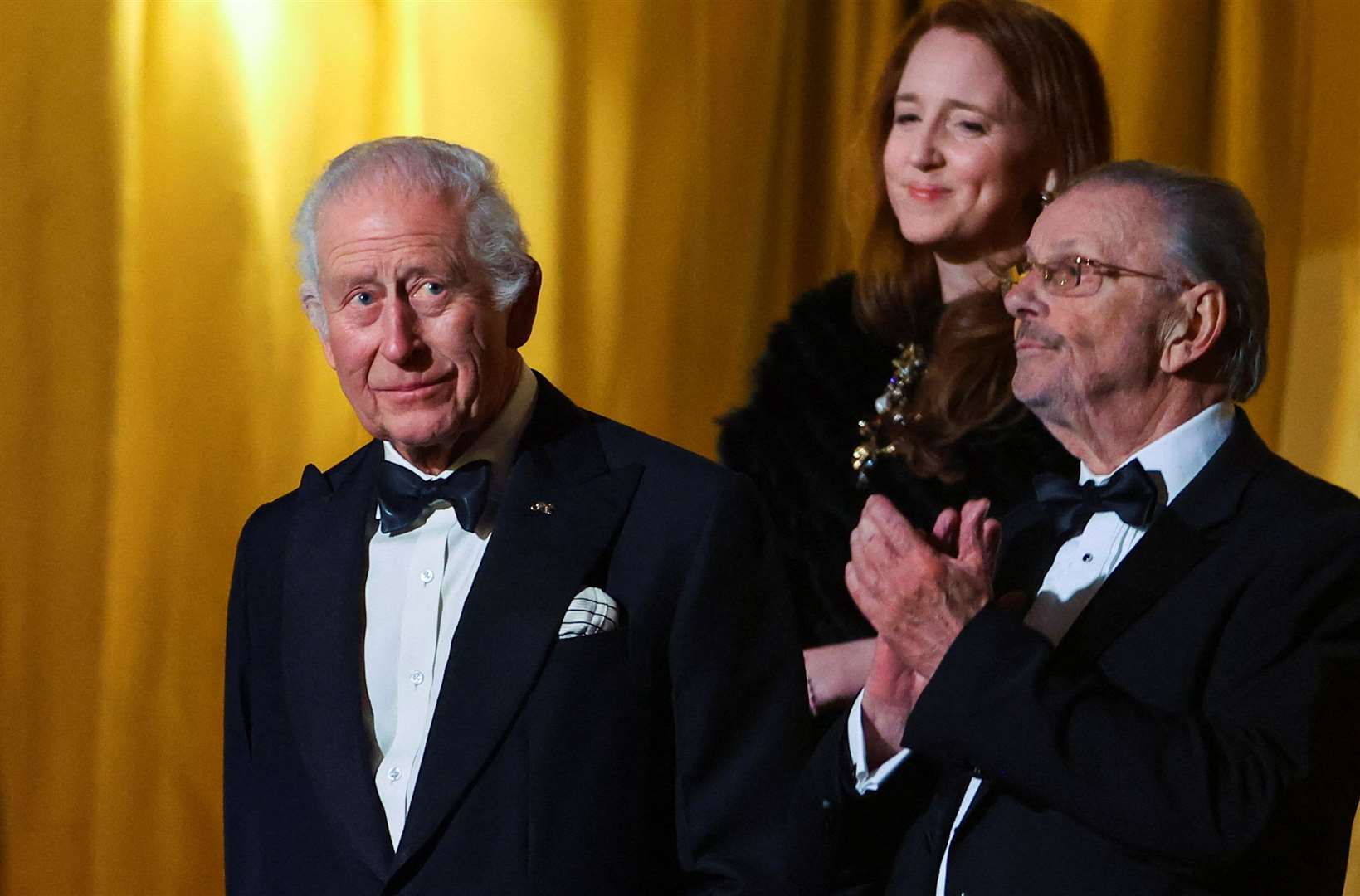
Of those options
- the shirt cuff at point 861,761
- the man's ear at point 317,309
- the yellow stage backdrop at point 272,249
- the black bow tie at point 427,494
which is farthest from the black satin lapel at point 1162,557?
the yellow stage backdrop at point 272,249

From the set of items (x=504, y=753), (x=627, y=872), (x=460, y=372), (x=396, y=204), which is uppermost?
(x=396, y=204)

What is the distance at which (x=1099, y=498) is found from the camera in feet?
5.53

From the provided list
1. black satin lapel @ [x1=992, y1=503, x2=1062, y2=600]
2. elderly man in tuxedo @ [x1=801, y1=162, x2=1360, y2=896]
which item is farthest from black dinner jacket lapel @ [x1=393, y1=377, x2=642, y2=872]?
black satin lapel @ [x1=992, y1=503, x2=1062, y2=600]

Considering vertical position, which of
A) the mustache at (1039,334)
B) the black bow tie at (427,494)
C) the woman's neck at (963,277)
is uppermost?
the mustache at (1039,334)

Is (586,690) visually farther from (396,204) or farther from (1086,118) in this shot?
(1086,118)

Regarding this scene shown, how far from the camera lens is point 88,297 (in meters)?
3.11

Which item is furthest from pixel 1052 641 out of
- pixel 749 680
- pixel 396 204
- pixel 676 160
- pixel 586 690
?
pixel 676 160

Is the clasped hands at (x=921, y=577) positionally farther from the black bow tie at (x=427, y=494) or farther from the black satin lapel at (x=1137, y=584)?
the black bow tie at (x=427, y=494)

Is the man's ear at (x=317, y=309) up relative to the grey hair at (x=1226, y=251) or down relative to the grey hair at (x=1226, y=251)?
down

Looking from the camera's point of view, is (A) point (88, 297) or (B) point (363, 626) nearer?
(B) point (363, 626)

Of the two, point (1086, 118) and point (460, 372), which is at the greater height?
point (1086, 118)

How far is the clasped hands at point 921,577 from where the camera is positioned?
1.61m

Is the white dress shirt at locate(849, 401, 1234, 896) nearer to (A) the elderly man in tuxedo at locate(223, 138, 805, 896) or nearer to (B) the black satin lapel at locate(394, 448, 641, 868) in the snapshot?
(A) the elderly man in tuxedo at locate(223, 138, 805, 896)

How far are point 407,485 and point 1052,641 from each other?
653mm
